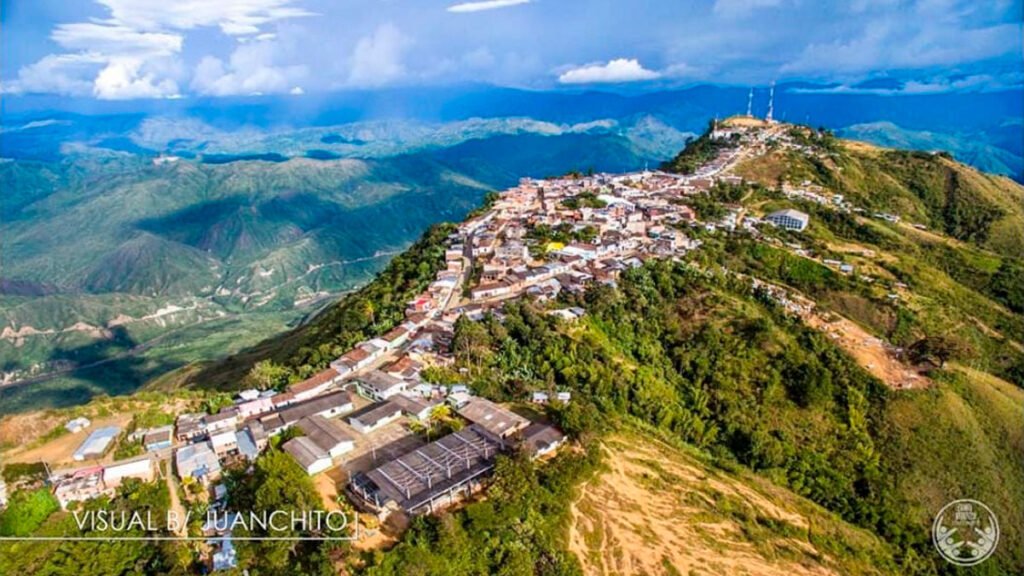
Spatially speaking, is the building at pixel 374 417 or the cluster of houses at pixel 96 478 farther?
the building at pixel 374 417

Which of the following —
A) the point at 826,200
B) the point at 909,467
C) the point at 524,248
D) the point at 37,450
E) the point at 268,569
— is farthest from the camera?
the point at 826,200

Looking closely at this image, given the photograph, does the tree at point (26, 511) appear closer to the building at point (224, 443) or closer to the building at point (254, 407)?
the building at point (224, 443)

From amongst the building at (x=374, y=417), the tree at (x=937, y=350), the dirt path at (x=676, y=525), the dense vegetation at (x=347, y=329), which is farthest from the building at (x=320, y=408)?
the tree at (x=937, y=350)

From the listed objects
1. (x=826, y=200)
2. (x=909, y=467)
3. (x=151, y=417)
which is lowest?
(x=909, y=467)

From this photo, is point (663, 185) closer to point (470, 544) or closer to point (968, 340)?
point (968, 340)

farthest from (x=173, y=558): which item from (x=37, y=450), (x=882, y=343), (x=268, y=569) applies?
(x=882, y=343)

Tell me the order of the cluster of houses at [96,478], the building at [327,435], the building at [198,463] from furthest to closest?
1. the building at [327,435]
2. the building at [198,463]
3. the cluster of houses at [96,478]

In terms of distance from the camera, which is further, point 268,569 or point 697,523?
point 697,523
